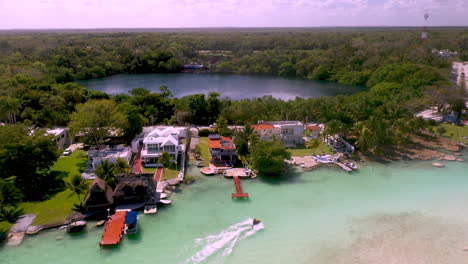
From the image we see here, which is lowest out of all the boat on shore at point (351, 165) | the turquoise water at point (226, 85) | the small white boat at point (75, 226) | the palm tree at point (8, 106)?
the small white boat at point (75, 226)

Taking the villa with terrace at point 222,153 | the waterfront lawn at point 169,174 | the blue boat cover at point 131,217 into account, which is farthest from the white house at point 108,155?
the blue boat cover at point 131,217

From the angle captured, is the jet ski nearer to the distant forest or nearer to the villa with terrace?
the villa with terrace

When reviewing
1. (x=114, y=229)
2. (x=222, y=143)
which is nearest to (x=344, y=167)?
(x=222, y=143)

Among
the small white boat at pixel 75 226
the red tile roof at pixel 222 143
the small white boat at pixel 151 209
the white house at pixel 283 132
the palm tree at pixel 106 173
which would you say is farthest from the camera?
the white house at pixel 283 132

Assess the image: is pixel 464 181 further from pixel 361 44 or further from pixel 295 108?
pixel 361 44

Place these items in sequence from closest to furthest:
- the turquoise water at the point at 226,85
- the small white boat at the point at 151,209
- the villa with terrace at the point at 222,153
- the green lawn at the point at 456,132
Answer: the small white boat at the point at 151,209
the villa with terrace at the point at 222,153
the green lawn at the point at 456,132
the turquoise water at the point at 226,85

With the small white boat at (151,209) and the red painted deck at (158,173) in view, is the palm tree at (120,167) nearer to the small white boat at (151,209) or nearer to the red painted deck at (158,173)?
the red painted deck at (158,173)

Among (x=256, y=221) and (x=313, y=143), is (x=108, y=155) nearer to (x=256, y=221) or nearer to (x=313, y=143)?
(x=256, y=221)

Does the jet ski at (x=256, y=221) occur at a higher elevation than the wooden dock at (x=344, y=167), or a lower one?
lower
